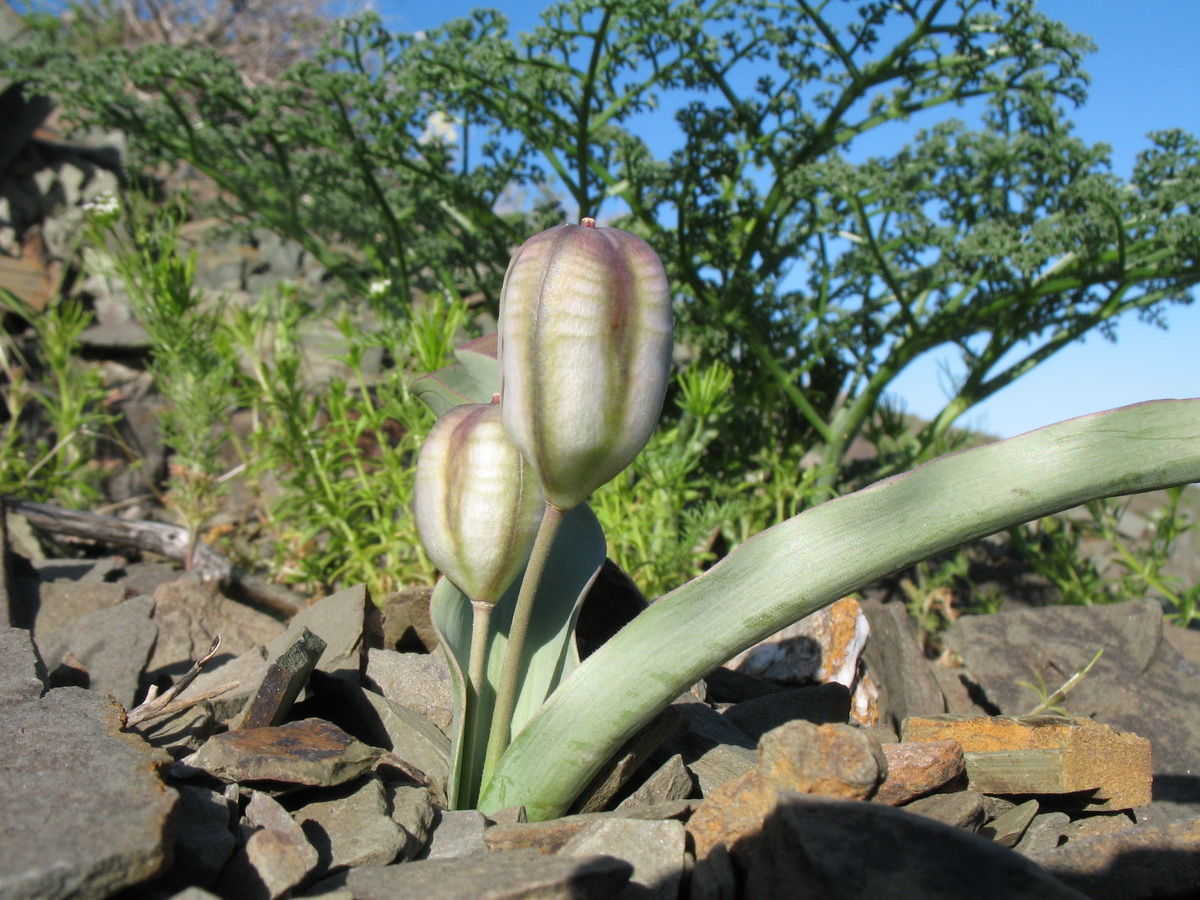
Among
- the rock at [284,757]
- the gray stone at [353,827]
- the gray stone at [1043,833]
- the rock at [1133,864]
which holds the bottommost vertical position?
the gray stone at [1043,833]

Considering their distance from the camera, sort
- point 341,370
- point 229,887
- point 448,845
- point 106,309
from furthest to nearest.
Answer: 1. point 106,309
2. point 341,370
3. point 448,845
4. point 229,887

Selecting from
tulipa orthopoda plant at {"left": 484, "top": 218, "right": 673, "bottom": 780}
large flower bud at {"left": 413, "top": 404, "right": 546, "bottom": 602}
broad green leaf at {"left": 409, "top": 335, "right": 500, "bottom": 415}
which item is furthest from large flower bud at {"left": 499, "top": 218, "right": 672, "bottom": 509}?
broad green leaf at {"left": 409, "top": 335, "right": 500, "bottom": 415}

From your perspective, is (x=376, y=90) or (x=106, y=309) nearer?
(x=376, y=90)

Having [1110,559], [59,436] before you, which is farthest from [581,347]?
[59,436]

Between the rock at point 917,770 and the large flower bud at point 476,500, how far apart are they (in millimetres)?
682

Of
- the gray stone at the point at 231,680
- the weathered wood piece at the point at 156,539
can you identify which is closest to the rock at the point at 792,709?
the gray stone at the point at 231,680

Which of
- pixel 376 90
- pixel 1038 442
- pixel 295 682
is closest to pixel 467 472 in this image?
pixel 295 682

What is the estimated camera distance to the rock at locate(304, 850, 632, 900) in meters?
0.93

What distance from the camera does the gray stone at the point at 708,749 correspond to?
1.49 meters

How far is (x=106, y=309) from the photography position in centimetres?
597

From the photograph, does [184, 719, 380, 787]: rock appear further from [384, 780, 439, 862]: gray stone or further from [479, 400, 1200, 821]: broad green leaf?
[479, 400, 1200, 821]: broad green leaf

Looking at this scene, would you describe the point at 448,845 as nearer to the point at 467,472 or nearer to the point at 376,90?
the point at 467,472

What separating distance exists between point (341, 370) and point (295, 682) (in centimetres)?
419

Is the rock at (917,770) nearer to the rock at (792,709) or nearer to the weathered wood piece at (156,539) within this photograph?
the rock at (792,709)
